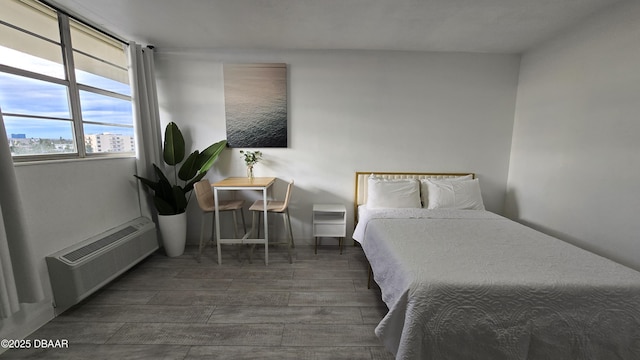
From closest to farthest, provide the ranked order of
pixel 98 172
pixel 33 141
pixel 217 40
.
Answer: pixel 33 141 < pixel 98 172 < pixel 217 40

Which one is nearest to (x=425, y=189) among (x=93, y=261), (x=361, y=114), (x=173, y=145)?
(x=361, y=114)

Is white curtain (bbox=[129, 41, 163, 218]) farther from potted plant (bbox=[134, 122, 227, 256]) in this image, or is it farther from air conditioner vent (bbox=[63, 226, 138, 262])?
air conditioner vent (bbox=[63, 226, 138, 262])

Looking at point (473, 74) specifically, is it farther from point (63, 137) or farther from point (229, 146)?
point (63, 137)

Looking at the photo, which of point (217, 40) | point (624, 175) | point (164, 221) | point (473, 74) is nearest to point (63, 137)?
point (164, 221)

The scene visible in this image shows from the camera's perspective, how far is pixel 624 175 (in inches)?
73.4

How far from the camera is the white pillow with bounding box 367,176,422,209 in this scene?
9.00 feet

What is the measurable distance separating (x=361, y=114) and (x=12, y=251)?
326 cm

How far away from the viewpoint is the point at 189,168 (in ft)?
9.09

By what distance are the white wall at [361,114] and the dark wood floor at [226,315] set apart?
3.07 feet

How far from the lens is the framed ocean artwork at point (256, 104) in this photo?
2896 millimetres

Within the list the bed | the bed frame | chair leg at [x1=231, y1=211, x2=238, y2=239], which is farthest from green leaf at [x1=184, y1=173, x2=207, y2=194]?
the bed

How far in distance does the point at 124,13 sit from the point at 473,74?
12.6 ft

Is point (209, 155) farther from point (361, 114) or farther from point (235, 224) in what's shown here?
point (361, 114)

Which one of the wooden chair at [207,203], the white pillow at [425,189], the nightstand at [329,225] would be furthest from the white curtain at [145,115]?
the white pillow at [425,189]
